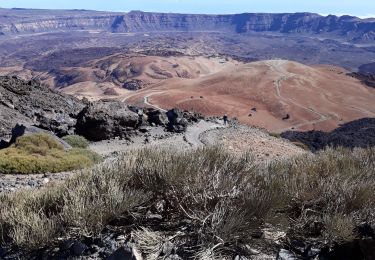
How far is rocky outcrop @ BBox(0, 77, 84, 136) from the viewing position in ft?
63.8

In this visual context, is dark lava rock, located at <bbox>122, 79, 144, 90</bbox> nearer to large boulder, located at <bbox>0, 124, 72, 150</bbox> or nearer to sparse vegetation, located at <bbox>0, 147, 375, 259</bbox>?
large boulder, located at <bbox>0, 124, 72, 150</bbox>

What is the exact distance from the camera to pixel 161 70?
400 feet

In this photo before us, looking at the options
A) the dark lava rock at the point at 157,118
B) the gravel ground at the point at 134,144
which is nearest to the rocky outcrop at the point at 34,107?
the gravel ground at the point at 134,144

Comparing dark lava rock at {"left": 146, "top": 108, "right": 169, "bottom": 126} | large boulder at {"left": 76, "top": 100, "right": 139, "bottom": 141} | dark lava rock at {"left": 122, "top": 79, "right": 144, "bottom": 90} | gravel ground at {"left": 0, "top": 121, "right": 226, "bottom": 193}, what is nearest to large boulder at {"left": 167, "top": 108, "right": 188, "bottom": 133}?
dark lava rock at {"left": 146, "top": 108, "right": 169, "bottom": 126}

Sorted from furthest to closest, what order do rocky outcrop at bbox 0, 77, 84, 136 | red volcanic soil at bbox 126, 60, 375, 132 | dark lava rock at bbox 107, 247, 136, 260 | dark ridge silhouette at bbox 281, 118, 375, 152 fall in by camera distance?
red volcanic soil at bbox 126, 60, 375, 132 → dark ridge silhouette at bbox 281, 118, 375, 152 → rocky outcrop at bbox 0, 77, 84, 136 → dark lava rock at bbox 107, 247, 136, 260

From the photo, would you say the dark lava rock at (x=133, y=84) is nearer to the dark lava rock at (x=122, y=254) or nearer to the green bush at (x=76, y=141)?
the green bush at (x=76, y=141)

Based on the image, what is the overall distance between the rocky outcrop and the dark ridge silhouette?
16.7 meters

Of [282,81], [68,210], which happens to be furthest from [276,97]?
[68,210]

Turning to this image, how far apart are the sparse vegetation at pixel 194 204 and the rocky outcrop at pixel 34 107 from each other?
13056mm

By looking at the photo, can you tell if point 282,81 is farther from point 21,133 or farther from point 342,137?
point 21,133

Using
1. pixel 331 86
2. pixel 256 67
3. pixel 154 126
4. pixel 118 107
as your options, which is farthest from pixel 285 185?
pixel 256 67

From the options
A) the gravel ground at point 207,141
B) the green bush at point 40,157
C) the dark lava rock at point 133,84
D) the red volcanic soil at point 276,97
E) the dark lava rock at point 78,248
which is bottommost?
the dark lava rock at point 133,84

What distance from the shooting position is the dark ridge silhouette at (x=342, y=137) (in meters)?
36.3

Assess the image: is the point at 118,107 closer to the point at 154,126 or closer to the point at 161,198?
the point at 154,126
